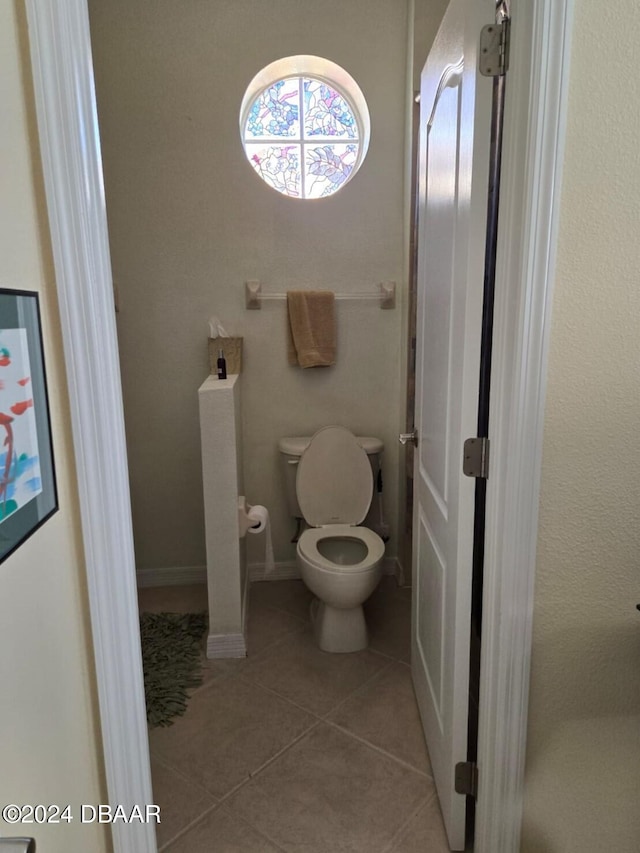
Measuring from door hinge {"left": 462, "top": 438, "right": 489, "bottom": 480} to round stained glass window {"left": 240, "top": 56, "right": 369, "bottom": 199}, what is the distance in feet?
6.19

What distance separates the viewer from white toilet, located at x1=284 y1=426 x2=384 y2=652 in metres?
2.19

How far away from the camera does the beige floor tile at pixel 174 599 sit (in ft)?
8.80

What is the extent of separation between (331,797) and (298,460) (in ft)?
4.61

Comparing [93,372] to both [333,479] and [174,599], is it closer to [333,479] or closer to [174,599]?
[333,479]

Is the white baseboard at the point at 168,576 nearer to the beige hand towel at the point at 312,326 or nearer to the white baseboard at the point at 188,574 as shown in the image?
the white baseboard at the point at 188,574

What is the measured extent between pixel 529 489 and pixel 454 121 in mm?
905

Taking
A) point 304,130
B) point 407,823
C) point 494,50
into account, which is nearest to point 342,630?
point 407,823

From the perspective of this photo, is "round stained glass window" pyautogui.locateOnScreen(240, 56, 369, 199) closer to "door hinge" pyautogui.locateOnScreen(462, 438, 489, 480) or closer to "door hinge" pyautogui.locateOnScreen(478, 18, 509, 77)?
"door hinge" pyautogui.locateOnScreen(478, 18, 509, 77)

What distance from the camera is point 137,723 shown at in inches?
43.4

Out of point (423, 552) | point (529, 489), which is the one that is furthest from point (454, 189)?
point (423, 552)

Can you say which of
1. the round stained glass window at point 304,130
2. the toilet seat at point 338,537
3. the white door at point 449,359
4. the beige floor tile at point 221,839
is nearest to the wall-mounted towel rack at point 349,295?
the round stained glass window at point 304,130

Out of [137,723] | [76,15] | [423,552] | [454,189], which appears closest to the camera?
[76,15]

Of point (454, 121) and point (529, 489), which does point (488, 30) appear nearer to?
point (454, 121)

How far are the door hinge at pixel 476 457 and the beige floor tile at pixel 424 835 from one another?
1031 mm
